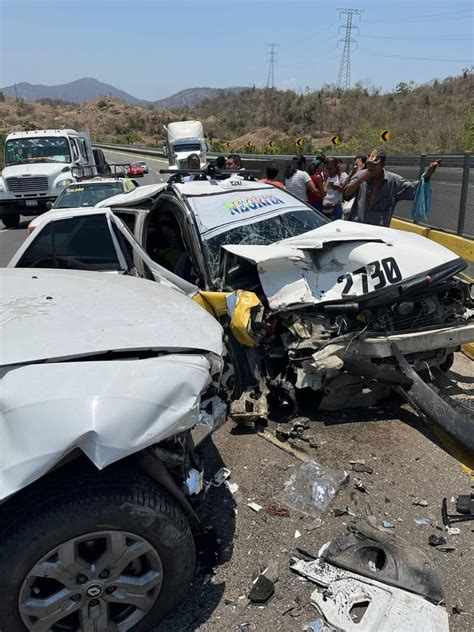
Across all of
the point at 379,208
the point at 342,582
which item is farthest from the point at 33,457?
the point at 379,208

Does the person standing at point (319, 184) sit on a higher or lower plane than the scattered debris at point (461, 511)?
higher

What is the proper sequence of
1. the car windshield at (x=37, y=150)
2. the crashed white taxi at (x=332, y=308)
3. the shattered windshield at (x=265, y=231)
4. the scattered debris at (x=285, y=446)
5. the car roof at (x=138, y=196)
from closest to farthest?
the scattered debris at (x=285, y=446), the crashed white taxi at (x=332, y=308), the shattered windshield at (x=265, y=231), the car roof at (x=138, y=196), the car windshield at (x=37, y=150)

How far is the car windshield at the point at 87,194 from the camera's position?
9.65 meters

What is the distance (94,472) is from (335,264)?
2.58m

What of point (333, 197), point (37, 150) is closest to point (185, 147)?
point (37, 150)

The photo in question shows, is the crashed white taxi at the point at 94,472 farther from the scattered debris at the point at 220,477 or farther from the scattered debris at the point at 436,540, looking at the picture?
the scattered debris at the point at 436,540

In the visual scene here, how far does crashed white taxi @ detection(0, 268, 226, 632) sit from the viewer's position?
6.58ft

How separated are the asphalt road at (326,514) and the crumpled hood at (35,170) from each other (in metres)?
12.8

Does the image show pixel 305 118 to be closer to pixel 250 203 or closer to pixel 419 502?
pixel 250 203

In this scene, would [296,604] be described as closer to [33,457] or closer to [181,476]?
[181,476]

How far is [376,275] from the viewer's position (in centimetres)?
395

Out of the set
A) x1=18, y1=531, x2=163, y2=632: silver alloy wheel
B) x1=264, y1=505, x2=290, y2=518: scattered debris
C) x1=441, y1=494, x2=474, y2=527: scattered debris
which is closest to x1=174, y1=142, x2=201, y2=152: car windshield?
x1=264, y1=505, x2=290, y2=518: scattered debris

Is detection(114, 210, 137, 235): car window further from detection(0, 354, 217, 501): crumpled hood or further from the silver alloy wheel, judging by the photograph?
the silver alloy wheel

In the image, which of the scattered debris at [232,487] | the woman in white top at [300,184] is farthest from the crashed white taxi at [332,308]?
the woman in white top at [300,184]
